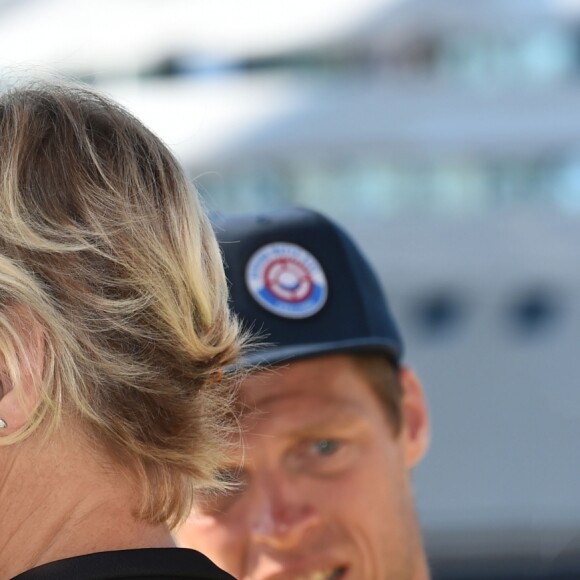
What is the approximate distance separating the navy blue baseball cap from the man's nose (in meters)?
0.20

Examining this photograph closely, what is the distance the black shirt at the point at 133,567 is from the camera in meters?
0.94

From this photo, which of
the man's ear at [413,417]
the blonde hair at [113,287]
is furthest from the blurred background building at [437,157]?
the blonde hair at [113,287]

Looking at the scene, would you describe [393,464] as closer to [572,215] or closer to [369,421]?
[369,421]

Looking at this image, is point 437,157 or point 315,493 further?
point 437,157

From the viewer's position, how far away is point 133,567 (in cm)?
96

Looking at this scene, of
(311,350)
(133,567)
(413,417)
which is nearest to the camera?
(133,567)

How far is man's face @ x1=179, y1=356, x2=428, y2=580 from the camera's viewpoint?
5.90 ft

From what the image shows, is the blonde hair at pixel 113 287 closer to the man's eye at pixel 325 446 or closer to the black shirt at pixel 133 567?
the black shirt at pixel 133 567

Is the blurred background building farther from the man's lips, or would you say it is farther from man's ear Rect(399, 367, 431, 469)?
the man's lips

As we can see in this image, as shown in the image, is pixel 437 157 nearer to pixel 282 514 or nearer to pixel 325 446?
pixel 325 446

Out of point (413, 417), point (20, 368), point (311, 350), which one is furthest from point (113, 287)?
point (413, 417)

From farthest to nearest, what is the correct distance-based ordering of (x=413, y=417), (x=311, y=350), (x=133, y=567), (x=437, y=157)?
(x=437, y=157) → (x=413, y=417) → (x=311, y=350) → (x=133, y=567)

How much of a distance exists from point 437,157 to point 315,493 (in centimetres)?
1613

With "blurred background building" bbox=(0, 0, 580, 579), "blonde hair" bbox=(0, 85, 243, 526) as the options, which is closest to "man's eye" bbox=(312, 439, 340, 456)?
"blonde hair" bbox=(0, 85, 243, 526)
